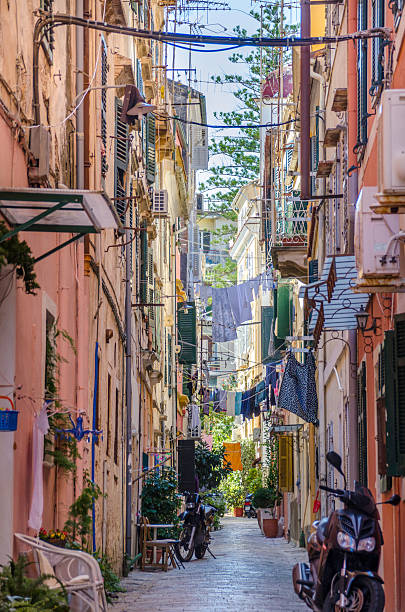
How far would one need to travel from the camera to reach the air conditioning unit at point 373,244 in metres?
8.90

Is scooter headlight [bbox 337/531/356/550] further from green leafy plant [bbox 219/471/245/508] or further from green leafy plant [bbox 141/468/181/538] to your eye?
green leafy plant [bbox 219/471/245/508]

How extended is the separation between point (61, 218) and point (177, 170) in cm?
3222

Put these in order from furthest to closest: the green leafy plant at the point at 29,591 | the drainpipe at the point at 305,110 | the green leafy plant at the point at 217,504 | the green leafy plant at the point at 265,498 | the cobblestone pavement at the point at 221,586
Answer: the green leafy plant at the point at 265,498, the green leafy plant at the point at 217,504, the drainpipe at the point at 305,110, the cobblestone pavement at the point at 221,586, the green leafy plant at the point at 29,591

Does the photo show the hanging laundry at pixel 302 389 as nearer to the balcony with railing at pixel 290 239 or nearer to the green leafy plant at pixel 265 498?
the balcony with railing at pixel 290 239

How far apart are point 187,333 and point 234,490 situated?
22.3m

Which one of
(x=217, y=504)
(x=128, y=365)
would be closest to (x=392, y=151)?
(x=128, y=365)

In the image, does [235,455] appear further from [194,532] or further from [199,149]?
[194,532]

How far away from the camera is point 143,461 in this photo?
26.0 m

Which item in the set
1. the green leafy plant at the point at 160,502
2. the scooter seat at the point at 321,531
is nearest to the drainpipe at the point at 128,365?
the green leafy plant at the point at 160,502

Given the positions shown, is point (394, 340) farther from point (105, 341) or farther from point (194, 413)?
point (194, 413)

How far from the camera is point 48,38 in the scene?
1089 cm

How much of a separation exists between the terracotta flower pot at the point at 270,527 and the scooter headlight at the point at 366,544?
1127 inches

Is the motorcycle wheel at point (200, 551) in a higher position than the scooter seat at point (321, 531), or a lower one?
lower

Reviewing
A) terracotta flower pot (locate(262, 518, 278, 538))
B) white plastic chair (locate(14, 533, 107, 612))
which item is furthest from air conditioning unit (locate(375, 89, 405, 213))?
terracotta flower pot (locate(262, 518, 278, 538))
